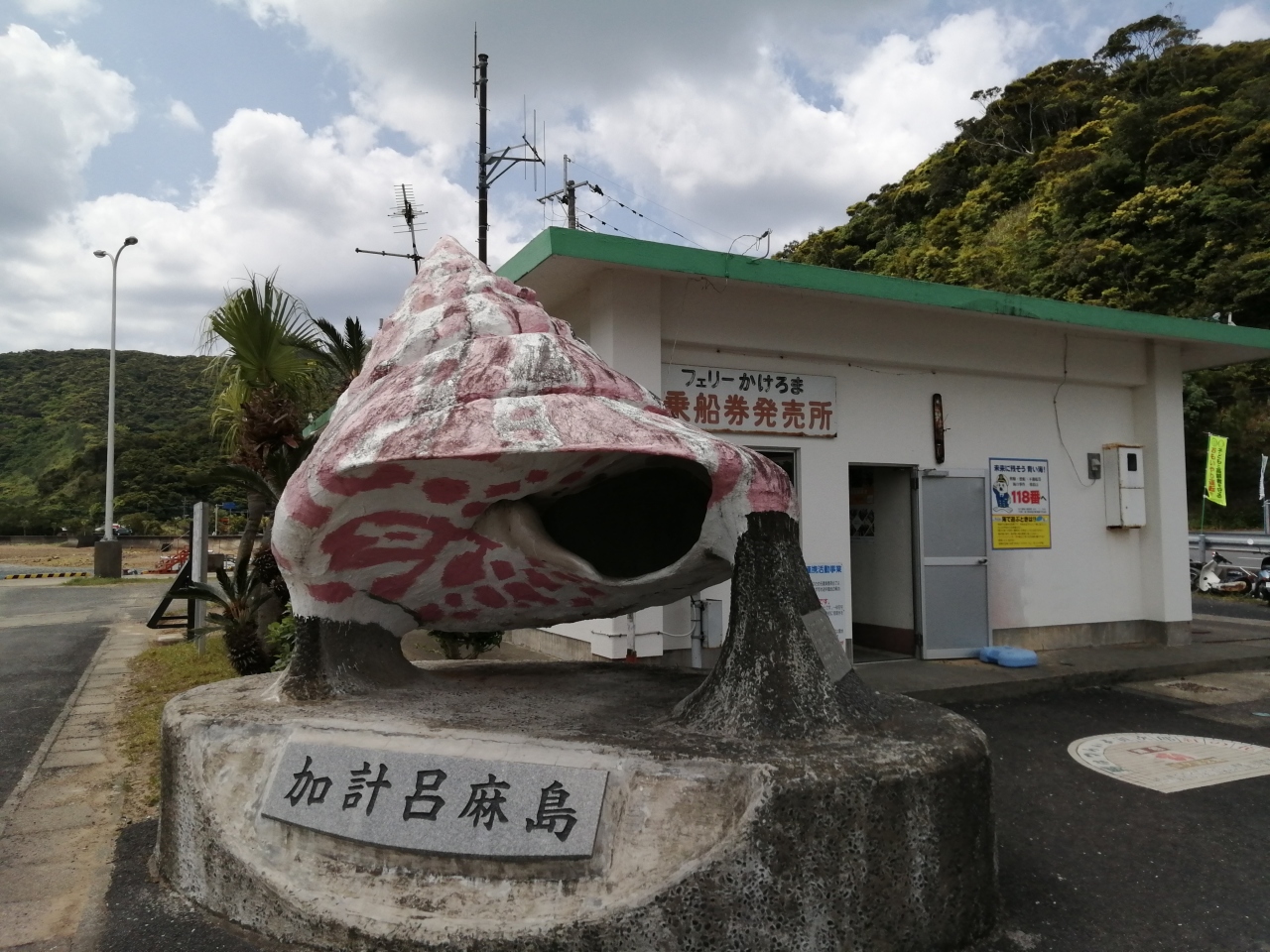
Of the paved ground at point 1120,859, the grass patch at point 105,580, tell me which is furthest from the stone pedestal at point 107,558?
the paved ground at point 1120,859

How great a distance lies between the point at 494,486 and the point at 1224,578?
15904 millimetres

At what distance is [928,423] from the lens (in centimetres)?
761

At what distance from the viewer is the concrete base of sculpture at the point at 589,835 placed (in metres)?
2.44

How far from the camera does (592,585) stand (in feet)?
11.5

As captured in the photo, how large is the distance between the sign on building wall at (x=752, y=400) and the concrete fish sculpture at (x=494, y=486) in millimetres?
2589

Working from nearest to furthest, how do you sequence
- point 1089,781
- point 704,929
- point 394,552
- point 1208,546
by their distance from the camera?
point 704,929, point 394,552, point 1089,781, point 1208,546

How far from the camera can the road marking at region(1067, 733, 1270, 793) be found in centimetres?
466

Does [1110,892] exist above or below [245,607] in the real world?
below

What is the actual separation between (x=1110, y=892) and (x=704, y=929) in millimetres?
1829

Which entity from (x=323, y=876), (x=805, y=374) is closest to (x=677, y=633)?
(x=805, y=374)

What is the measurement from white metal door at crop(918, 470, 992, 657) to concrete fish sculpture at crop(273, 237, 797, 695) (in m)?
4.35

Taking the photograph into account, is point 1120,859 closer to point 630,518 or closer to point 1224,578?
point 630,518

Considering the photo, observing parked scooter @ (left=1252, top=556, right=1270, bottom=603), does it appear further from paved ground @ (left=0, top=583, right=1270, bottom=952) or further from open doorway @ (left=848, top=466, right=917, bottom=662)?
open doorway @ (left=848, top=466, right=917, bottom=662)

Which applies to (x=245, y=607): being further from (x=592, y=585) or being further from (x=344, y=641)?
(x=592, y=585)
